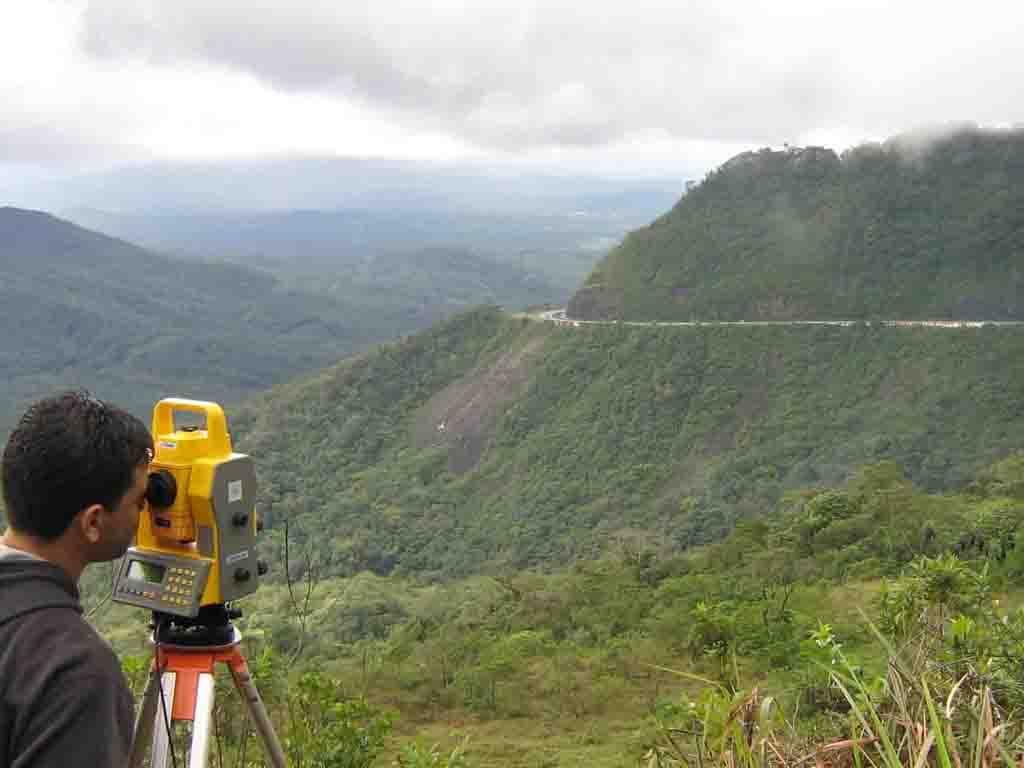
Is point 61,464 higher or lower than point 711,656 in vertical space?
higher

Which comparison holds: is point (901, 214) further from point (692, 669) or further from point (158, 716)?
point (158, 716)

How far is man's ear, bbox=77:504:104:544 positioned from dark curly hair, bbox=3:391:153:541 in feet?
0.03

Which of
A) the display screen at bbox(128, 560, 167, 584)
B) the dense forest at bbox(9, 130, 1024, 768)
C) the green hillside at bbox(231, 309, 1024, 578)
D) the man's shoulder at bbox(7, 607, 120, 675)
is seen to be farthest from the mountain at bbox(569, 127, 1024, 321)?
the man's shoulder at bbox(7, 607, 120, 675)

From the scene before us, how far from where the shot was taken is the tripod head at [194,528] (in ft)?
7.22

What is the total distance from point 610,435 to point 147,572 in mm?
35797

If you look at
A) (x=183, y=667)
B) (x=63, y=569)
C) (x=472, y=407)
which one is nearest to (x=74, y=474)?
(x=63, y=569)

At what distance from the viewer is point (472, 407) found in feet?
145

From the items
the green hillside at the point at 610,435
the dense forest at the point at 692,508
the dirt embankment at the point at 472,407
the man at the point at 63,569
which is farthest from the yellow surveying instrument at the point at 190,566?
the dirt embankment at the point at 472,407

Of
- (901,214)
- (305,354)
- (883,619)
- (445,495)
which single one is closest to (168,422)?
(883,619)

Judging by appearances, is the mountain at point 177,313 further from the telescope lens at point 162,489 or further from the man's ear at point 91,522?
the man's ear at point 91,522

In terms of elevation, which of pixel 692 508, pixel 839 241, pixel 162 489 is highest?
pixel 839 241

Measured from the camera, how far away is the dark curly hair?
5.52ft

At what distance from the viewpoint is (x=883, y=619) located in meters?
4.34

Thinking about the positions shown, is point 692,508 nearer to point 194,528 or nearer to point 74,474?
point 194,528
